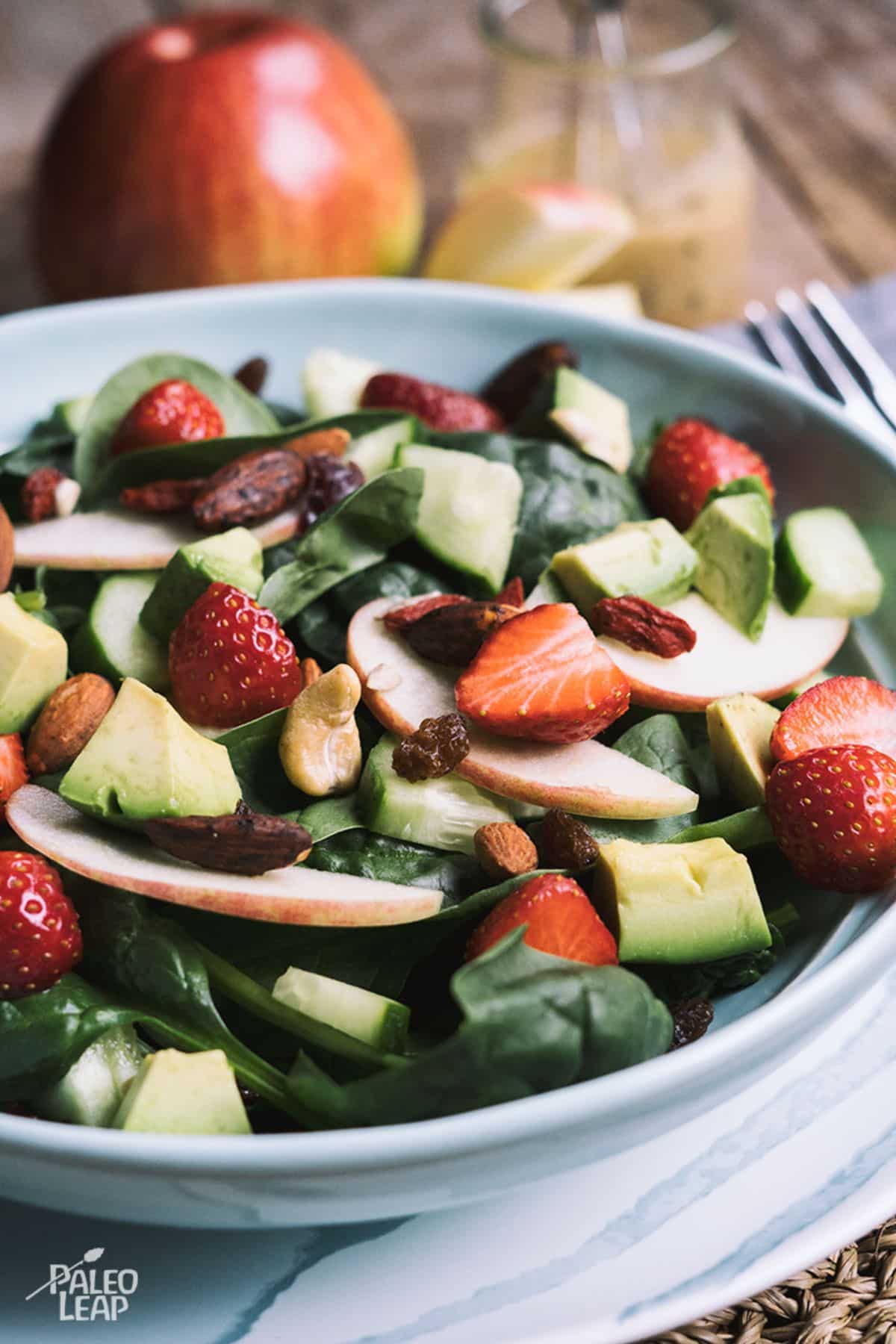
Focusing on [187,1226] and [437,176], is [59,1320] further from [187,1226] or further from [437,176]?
[437,176]

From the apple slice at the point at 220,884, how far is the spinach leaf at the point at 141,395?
Answer: 664 mm

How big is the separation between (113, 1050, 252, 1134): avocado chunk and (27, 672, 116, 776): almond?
39 centimetres

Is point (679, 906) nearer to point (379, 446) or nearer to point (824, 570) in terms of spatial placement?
point (824, 570)

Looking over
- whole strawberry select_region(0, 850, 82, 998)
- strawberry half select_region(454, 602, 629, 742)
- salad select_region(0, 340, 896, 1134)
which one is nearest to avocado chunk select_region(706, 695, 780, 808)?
salad select_region(0, 340, 896, 1134)

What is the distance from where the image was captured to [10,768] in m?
1.49

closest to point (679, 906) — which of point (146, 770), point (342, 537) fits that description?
point (146, 770)

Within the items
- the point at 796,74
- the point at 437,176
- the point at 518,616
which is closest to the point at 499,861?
the point at 518,616

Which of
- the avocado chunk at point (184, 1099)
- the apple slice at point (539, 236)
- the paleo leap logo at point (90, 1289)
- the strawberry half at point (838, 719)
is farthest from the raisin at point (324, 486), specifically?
the apple slice at point (539, 236)

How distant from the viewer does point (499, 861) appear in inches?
54.0

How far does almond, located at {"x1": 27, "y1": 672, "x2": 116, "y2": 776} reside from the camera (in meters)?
1.50

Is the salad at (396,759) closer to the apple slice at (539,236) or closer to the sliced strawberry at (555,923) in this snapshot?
the sliced strawberry at (555,923)

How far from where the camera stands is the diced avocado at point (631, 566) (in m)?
1.64

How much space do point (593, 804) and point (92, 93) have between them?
94.5 inches

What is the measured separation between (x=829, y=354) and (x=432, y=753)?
134 centimetres
